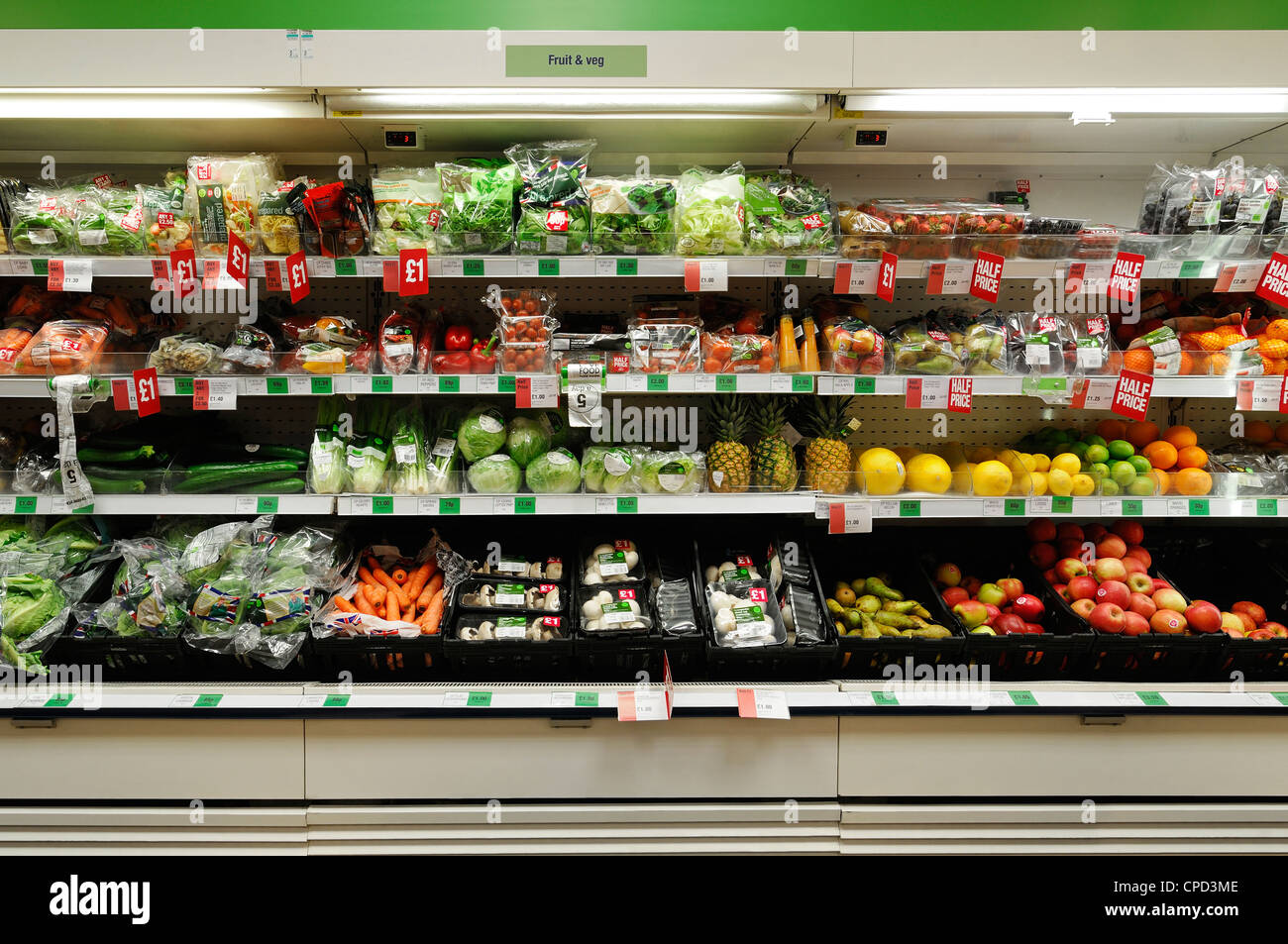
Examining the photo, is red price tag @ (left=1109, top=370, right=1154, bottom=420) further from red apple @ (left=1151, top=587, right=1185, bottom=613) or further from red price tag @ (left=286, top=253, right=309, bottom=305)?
red price tag @ (left=286, top=253, right=309, bottom=305)

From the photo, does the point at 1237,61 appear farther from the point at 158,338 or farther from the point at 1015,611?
the point at 158,338

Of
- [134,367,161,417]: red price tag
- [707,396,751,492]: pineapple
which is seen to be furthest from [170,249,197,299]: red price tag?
[707,396,751,492]: pineapple

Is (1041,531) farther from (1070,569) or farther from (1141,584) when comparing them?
(1141,584)

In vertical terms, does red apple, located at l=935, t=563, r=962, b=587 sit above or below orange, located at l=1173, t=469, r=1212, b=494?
below

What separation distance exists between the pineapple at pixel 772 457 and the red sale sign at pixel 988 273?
68cm

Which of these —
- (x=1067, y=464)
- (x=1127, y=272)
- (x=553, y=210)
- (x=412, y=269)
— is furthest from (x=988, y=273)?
(x=412, y=269)

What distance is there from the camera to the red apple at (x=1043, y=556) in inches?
102

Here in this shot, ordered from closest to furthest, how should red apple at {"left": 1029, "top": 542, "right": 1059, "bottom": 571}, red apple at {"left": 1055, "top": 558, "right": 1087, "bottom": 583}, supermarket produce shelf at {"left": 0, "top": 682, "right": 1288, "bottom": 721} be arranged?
supermarket produce shelf at {"left": 0, "top": 682, "right": 1288, "bottom": 721} < red apple at {"left": 1055, "top": 558, "right": 1087, "bottom": 583} < red apple at {"left": 1029, "top": 542, "right": 1059, "bottom": 571}

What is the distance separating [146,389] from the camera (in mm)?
2244

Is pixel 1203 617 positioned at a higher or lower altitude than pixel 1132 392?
lower

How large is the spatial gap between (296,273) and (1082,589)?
2578 mm

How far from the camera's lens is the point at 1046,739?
222cm

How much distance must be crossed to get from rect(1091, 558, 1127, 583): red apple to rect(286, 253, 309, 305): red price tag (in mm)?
2622

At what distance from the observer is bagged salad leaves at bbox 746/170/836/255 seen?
2215mm
